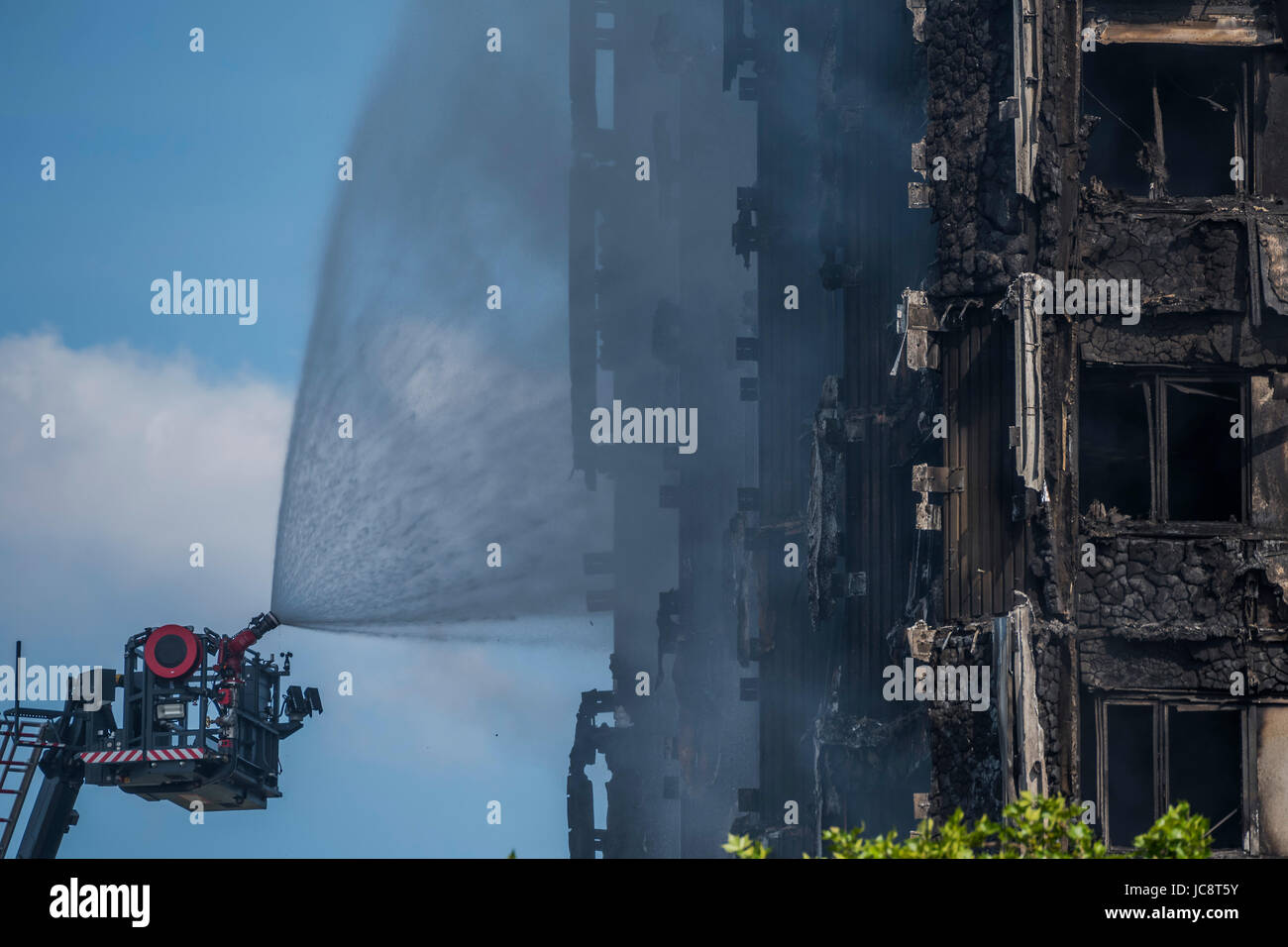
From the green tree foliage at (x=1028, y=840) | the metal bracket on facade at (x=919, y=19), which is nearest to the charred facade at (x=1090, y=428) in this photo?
the metal bracket on facade at (x=919, y=19)

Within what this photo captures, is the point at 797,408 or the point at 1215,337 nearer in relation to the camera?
the point at 1215,337

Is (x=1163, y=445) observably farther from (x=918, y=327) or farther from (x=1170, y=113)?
(x=1170, y=113)

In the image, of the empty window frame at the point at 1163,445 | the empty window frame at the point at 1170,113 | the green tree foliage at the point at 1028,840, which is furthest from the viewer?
the empty window frame at the point at 1170,113

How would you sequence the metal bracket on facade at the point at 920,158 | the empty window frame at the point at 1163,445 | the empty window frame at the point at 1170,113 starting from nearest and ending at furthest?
the empty window frame at the point at 1163,445 → the metal bracket on facade at the point at 920,158 → the empty window frame at the point at 1170,113

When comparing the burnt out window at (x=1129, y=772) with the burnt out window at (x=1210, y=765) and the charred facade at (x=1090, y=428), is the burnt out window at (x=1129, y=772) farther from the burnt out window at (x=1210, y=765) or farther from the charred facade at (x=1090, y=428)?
the burnt out window at (x=1210, y=765)
